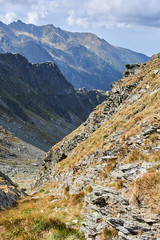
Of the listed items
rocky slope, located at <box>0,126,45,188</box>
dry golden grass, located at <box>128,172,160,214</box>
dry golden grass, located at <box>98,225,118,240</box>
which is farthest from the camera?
rocky slope, located at <box>0,126,45,188</box>

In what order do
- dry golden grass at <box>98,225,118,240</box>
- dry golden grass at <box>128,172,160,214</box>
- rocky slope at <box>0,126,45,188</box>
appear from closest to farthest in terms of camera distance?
dry golden grass at <box>128,172,160,214</box> < dry golden grass at <box>98,225,118,240</box> < rocky slope at <box>0,126,45,188</box>

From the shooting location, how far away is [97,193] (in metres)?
9.89

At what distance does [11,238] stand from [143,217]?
5.95 meters

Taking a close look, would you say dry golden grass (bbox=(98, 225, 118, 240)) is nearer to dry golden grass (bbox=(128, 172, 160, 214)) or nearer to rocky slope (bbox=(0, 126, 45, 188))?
dry golden grass (bbox=(128, 172, 160, 214))

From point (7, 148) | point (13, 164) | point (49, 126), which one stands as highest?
point (49, 126)

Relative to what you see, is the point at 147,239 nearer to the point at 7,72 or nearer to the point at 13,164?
the point at 13,164

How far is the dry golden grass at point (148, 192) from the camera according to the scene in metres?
7.27

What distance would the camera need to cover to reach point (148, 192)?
771cm

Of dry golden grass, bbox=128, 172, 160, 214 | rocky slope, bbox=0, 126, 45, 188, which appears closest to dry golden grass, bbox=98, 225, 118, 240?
dry golden grass, bbox=128, 172, 160, 214

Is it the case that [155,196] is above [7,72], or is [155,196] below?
below

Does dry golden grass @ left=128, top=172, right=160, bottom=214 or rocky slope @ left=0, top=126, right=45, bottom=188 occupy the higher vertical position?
rocky slope @ left=0, top=126, right=45, bottom=188

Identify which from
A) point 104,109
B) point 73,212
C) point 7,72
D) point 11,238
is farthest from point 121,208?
point 7,72

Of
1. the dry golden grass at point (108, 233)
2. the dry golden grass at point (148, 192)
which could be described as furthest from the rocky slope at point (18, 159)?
the dry golden grass at point (148, 192)

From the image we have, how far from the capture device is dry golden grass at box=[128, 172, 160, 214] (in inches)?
286
